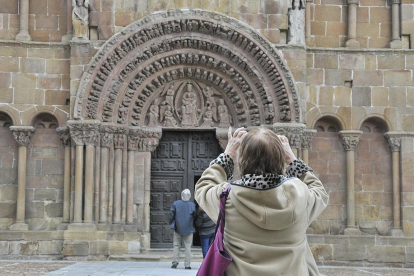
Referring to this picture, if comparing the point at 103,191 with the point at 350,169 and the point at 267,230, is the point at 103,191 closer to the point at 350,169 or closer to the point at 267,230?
the point at 350,169

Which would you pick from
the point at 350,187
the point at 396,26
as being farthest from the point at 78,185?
the point at 396,26

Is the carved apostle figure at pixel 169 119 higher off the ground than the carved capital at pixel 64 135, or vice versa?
the carved apostle figure at pixel 169 119

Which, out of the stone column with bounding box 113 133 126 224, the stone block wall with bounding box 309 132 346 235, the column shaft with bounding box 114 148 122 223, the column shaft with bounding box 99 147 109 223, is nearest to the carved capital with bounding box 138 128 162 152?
the stone column with bounding box 113 133 126 224

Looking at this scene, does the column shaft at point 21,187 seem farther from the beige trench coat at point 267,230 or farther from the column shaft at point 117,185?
the beige trench coat at point 267,230

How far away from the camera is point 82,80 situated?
16984 mm

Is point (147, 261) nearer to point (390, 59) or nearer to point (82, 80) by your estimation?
point (82, 80)

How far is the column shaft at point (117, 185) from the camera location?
1730cm

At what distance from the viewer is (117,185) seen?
17.4m

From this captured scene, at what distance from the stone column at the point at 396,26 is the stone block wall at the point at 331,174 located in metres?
2.81

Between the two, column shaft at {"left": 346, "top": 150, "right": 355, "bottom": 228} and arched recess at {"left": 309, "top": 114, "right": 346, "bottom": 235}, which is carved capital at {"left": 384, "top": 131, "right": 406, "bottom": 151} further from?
arched recess at {"left": 309, "top": 114, "right": 346, "bottom": 235}

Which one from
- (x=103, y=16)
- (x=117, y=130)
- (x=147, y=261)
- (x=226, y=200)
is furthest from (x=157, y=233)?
(x=226, y=200)

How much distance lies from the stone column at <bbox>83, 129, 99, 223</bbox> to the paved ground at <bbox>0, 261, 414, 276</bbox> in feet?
4.35

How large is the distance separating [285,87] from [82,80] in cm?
499

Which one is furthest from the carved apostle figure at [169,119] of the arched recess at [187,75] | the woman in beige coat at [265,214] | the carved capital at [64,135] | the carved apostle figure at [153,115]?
the woman in beige coat at [265,214]
